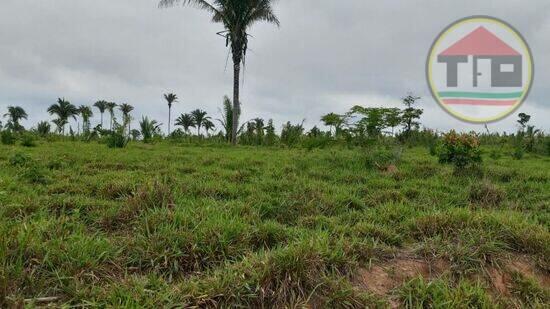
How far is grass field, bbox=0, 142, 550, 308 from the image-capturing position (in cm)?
225

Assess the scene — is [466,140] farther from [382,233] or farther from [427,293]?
[427,293]

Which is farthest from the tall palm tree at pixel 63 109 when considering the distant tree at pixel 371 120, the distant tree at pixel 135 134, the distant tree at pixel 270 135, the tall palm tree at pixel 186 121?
the distant tree at pixel 371 120

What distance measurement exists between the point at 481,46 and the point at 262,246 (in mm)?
4168

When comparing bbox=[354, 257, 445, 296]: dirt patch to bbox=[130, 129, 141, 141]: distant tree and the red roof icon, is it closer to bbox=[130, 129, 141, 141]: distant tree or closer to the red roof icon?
the red roof icon

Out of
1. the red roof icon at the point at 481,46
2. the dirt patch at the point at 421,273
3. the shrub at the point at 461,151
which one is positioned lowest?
the dirt patch at the point at 421,273

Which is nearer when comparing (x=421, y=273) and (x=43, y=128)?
(x=421, y=273)

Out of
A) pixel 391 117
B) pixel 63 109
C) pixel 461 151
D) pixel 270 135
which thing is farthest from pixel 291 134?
pixel 63 109

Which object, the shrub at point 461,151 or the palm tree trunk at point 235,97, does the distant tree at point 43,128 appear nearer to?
the palm tree trunk at point 235,97

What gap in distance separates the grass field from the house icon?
5.20 feet

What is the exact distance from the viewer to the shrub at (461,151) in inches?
248

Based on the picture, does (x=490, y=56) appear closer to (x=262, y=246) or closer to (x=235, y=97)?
(x=262, y=246)

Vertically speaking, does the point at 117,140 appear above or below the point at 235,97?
below

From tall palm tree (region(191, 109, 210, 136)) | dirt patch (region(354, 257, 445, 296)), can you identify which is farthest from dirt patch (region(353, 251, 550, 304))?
tall palm tree (region(191, 109, 210, 136))

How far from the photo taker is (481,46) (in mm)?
5246
